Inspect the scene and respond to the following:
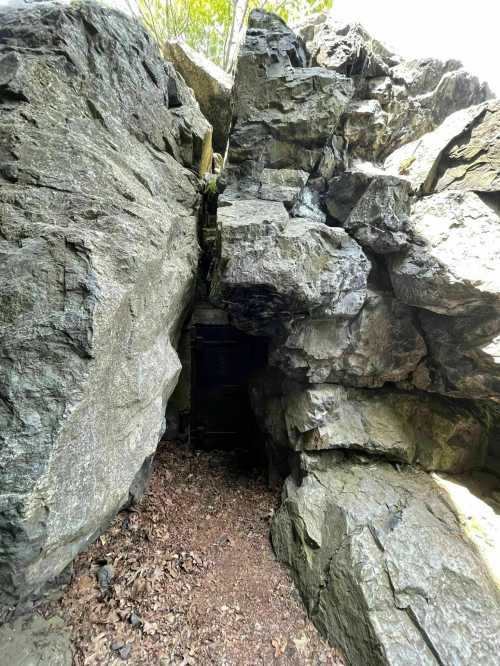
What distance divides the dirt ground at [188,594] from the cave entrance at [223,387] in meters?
2.10

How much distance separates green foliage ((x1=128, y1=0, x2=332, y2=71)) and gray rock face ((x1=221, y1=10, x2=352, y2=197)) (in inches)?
270

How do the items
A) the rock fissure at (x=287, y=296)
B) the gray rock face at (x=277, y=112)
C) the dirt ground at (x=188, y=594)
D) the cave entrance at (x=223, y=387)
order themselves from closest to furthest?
the rock fissure at (x=287, y=296) < the dirt ground at (x=188, y=594) < the gray rock face at (x=277, y=112) < the cave entrance at (x=223, y=387)

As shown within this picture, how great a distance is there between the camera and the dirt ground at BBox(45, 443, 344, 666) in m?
3.99

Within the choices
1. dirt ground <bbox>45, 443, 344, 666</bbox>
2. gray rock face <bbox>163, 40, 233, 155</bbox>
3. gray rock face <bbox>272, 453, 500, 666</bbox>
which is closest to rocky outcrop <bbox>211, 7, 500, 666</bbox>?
gray rock face <bbox>272, 453, 500, 666</bbox>

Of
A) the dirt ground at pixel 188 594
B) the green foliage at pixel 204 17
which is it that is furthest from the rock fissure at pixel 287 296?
the green foliage at pixel 204 17

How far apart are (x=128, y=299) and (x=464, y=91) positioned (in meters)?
9.37

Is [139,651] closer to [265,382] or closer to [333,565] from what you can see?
[333,565]

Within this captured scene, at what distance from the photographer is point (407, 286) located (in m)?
5.15

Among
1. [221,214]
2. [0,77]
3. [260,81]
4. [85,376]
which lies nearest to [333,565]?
[85,376]

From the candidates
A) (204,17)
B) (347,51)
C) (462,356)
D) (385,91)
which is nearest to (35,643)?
(462,356)

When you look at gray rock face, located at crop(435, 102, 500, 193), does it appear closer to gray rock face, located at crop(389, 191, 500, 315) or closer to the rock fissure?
→ the rock fissure

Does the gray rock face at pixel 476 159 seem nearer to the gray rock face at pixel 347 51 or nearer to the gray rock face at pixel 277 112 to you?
the gray rock face at pixel 277 112

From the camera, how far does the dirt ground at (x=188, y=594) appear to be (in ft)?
13.1

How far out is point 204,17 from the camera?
433 inches
